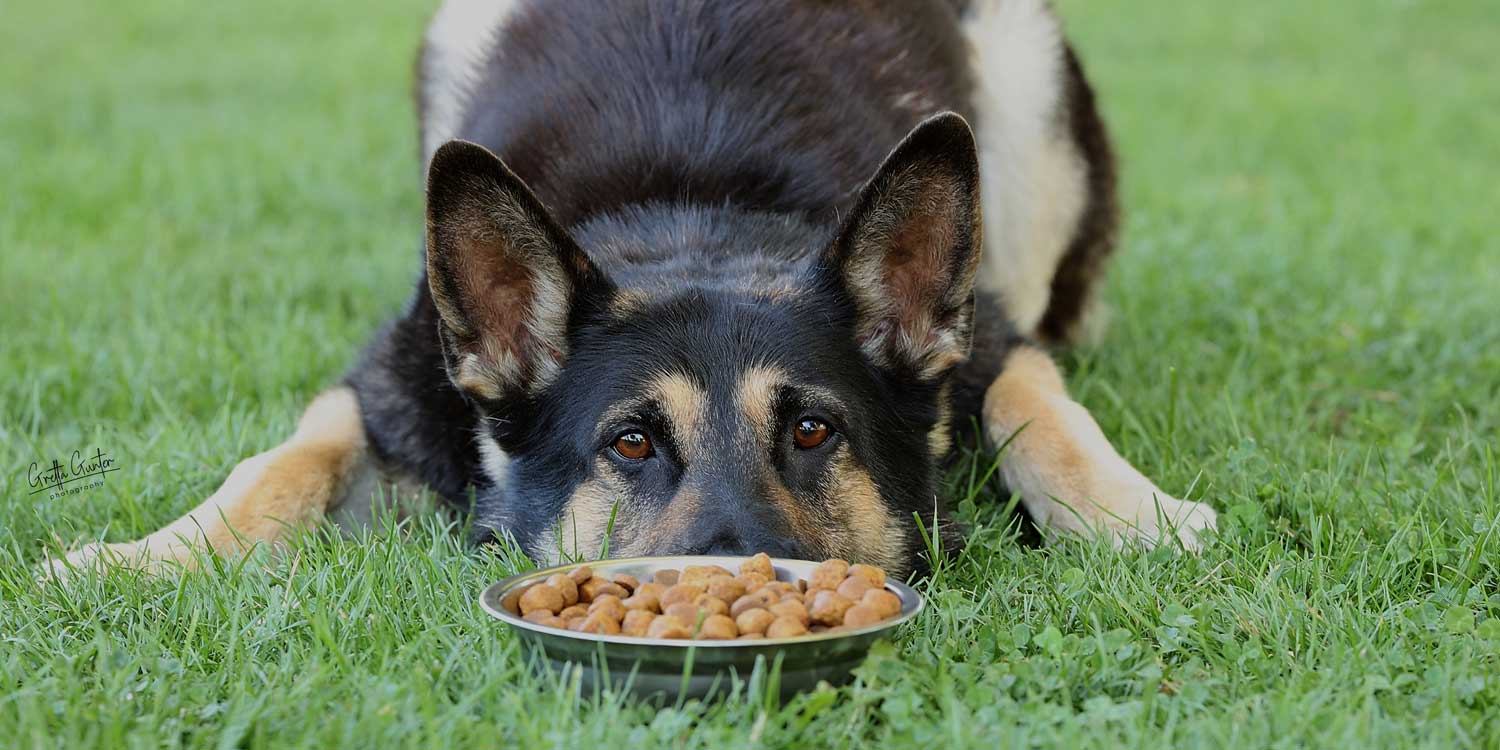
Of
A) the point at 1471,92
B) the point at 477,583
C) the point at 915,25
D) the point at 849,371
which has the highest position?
the point at 915,25

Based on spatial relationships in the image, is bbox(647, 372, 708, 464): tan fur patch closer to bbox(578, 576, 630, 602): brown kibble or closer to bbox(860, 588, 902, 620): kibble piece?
bbox(578, 576, 630, 602): brown kibble

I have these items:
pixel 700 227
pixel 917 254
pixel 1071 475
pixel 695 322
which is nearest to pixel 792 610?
pixel 695 322

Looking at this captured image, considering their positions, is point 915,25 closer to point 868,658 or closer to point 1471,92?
point 868,658

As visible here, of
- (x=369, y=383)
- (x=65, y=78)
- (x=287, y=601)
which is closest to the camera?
(x=287, y=601)

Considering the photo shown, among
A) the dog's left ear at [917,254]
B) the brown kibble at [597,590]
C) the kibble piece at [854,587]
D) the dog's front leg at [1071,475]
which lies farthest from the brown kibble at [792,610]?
the dog's front leg at [1071,475]

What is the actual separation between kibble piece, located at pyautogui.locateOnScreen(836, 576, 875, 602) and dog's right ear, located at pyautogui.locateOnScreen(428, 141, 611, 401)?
3.61 feet

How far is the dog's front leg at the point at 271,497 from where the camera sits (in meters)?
3.61

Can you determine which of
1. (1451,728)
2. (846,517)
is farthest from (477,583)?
(1451,728)

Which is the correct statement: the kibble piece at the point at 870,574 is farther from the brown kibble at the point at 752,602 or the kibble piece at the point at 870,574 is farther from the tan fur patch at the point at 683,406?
the tan fur patch at the point at 683,406

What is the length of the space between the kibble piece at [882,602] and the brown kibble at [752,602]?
17cm

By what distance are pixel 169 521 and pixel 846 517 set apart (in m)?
1.99

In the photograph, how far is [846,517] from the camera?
3.43 meters

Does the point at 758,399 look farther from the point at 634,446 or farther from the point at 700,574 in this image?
the point at 700,574

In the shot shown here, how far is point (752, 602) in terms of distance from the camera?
8.69 ft
